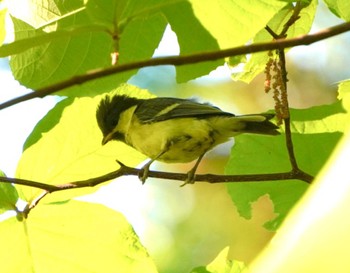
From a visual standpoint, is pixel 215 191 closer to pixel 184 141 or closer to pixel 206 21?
pixel 184 141

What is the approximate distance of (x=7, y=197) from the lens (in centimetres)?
165

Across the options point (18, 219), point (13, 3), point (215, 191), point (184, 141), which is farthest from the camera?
point (215, 191)

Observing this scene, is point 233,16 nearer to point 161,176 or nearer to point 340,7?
point 340,7

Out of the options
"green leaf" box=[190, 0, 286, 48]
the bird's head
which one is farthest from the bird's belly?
"green leaf" box=[190, 0, 286, 48]

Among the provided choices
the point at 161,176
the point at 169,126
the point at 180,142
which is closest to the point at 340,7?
the point at 161,176

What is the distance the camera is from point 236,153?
1807 mm

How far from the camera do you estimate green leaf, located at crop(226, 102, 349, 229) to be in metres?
1.62

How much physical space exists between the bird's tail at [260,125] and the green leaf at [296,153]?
0.28 ft

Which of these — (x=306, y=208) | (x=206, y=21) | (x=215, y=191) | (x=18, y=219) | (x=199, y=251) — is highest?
(x=206, y=21)

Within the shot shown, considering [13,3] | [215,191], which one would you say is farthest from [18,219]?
[215,191]

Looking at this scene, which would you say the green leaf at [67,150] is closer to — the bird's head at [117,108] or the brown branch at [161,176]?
the brown branch at [161,176]

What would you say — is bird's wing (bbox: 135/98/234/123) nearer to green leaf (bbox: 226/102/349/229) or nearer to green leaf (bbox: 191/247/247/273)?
green leaf (bbox: 226/102/349/229)

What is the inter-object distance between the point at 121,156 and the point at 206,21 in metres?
0.84

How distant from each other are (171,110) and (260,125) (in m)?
0.92
